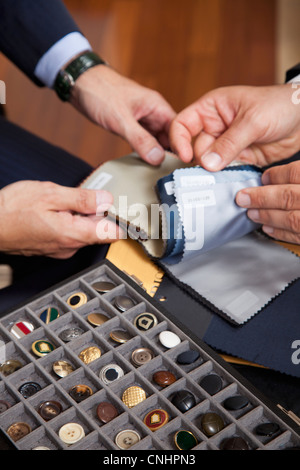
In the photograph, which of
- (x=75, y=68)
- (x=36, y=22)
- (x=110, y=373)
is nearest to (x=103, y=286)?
(x=110, y=373)

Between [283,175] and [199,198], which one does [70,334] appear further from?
[283,175]

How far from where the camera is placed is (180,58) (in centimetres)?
267

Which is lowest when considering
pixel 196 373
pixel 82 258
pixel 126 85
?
pixel 82 258

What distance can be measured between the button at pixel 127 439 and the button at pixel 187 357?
12 centimetres

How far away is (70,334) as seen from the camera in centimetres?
78

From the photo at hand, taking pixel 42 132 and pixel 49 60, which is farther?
pixel 42 132

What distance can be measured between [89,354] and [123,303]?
3.7 inches

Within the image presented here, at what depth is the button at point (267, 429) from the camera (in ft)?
2.12

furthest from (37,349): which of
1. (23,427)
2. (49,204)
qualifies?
(49,204)

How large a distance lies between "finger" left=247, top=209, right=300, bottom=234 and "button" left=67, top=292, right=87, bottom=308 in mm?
344

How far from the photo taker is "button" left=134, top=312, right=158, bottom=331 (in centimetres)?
78

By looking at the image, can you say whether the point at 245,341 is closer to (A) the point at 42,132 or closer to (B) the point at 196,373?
(B) the point at 196,373

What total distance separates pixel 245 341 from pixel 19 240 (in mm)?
517

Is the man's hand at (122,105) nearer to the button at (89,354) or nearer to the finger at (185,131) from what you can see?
the finger at (185,131)
